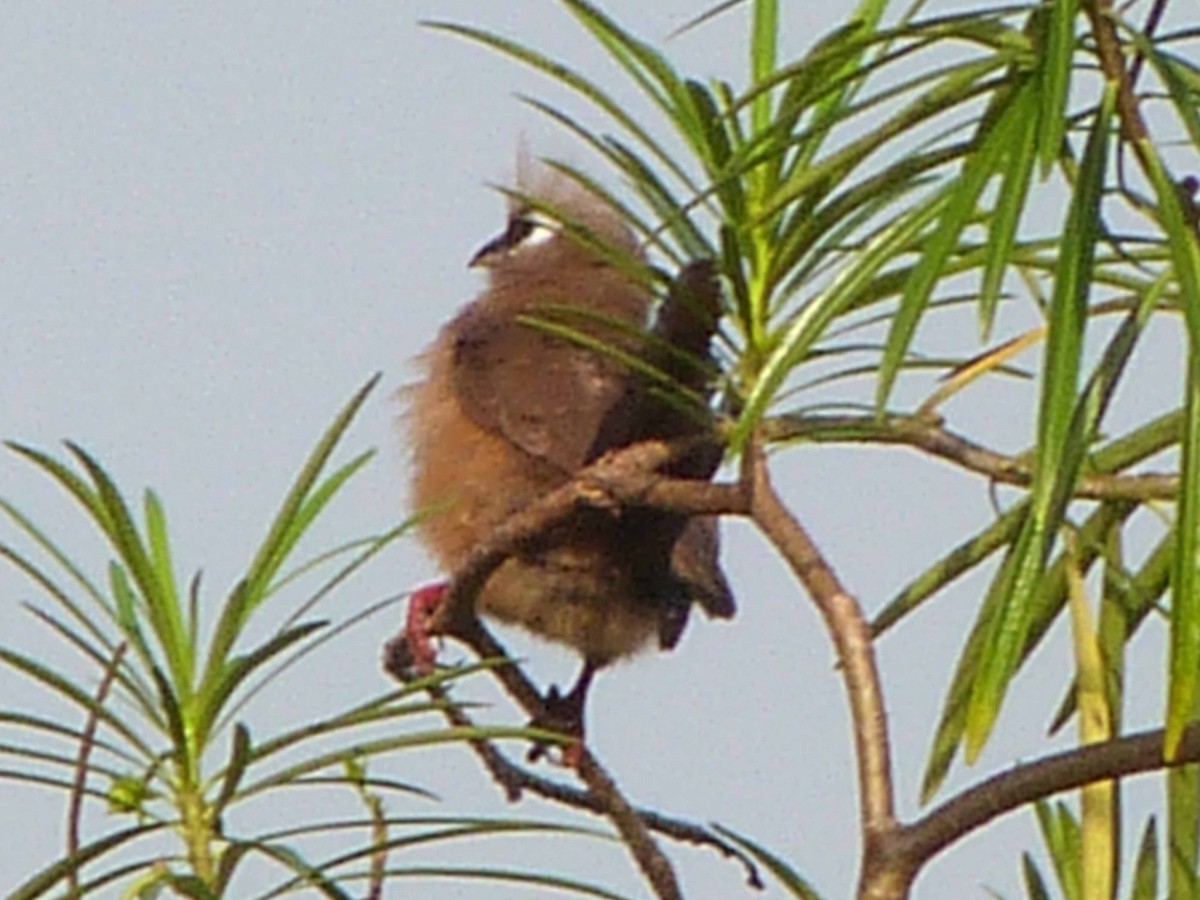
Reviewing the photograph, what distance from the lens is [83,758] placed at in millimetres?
1866

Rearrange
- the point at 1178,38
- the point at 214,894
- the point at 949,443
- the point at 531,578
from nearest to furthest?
1. the point at 1178,38
2. the point at 214,894
3. the point at 949,443
4. the point at 531,578

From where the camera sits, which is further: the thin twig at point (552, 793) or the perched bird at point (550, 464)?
the perched bird at point (550, 464)

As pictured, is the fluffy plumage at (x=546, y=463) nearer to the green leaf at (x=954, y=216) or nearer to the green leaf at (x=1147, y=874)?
the green leaf at (x=1147, y=874)

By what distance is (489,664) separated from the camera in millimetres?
1932

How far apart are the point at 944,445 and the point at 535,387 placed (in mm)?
2079

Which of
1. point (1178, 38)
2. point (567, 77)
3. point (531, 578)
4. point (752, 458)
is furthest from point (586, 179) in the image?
point (531, 578)

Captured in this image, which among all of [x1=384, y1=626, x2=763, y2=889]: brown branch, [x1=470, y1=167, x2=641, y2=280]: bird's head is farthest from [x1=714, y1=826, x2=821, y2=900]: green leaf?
[x1=470, y1=167, x2=641, y2=280]: bird's head

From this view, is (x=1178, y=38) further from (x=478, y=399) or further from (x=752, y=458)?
(x=478, y=399)

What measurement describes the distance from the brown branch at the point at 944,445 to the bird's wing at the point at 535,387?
1734 mm

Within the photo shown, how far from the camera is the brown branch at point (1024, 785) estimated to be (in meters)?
1.62

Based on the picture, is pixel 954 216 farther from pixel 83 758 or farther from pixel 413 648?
pixel 413 648

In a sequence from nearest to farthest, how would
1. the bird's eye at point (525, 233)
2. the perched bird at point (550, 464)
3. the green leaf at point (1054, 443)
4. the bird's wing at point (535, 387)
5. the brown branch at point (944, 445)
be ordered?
1. the green leaf at point (1054, 443)
2. the brown branch at point (944, 445)
3. the perched bird at point (550, 464)
4. the bird's wing at point (535, 387)
5. the bird's eye at point (525, 233)

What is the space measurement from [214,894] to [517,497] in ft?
7.03

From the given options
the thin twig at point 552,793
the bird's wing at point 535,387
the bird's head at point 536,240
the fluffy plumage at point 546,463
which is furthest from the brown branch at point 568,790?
the bird's head at point 536,240
